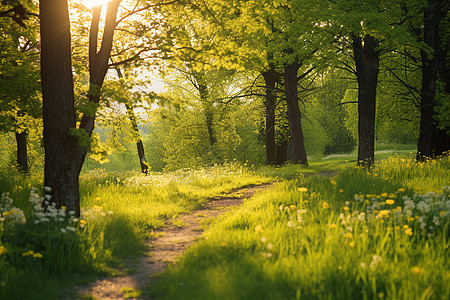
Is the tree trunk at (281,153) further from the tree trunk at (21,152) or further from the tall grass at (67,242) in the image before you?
the tall grass at (67,242)

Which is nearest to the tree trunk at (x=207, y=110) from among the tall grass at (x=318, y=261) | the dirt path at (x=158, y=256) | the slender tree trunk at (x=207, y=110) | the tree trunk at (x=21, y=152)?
the slender tree trunk at (x=207, y=110)

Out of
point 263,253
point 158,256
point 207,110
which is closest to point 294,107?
Result: point 207,110

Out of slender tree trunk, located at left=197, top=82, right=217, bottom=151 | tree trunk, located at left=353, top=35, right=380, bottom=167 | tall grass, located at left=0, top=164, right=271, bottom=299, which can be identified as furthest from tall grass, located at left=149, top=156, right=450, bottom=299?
slender tree trunk, located at left=197, top=82, right=217, bottom=151

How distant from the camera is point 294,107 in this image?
20.3m

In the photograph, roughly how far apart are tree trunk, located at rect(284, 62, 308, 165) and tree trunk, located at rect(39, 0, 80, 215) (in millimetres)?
Answer: 14899

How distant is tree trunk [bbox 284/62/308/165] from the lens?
792 inches

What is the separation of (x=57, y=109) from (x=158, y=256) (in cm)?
320

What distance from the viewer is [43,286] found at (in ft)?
14.6

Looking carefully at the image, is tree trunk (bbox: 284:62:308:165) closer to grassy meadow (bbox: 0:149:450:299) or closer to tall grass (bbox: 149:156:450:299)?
grassy meadow (bbox: 0:149:450:299)

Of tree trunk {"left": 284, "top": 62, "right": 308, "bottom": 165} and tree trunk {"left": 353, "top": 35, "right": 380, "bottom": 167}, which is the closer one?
tree trunk {"left": 353, "top": 35, "right": 380, "bottom": 167}

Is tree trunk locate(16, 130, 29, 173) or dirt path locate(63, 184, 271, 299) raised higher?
tree trunk locate(16, 130, 29, 173)

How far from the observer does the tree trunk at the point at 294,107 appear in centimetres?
2012

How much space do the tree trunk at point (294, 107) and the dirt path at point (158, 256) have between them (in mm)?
11460

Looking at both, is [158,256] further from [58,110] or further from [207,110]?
[207,110]
